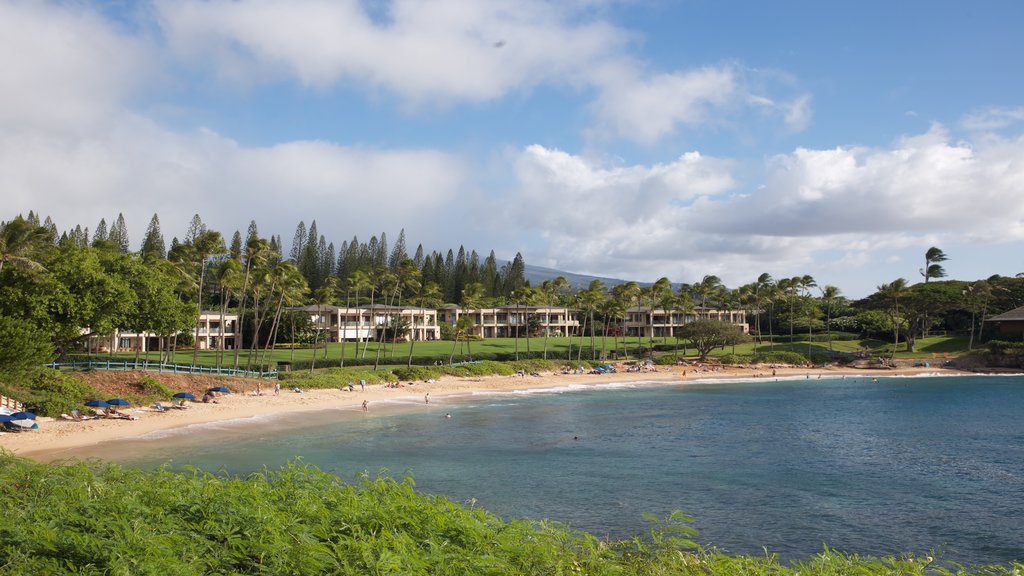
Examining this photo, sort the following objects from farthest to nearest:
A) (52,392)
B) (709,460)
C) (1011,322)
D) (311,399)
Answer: (1011,322) → (311,399) → (52,392) → (709,460)

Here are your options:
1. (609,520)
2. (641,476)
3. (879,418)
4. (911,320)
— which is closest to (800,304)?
(911,320)

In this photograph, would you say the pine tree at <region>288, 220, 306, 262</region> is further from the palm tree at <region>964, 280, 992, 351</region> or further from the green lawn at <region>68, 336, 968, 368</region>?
the palm tree at <region>964, 280, 992, 351</region>

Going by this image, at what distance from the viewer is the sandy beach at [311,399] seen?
93.3 feet

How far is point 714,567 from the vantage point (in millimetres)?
8352

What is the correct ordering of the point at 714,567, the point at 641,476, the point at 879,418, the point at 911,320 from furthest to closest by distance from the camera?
1. the point at 911,320
2. the point at 879,418
3. the point at 641,476
4. the point at 714,567

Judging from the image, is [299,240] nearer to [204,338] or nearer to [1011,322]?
[204,338]

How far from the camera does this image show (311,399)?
45.9 metres

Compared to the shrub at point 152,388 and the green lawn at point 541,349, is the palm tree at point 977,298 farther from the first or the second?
the shrub at point 152,388

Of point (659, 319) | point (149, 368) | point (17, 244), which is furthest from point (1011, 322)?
point (17, 244)

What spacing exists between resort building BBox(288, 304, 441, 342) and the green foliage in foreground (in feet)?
236

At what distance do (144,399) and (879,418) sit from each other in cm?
4311

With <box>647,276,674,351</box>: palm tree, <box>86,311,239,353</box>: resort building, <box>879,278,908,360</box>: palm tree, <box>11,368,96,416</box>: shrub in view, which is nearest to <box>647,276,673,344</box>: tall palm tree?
<box>647,276,674,351</box>: palm tree

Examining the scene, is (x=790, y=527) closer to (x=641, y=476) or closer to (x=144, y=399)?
(x=641, y=476)

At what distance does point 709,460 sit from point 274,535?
24779 mm
